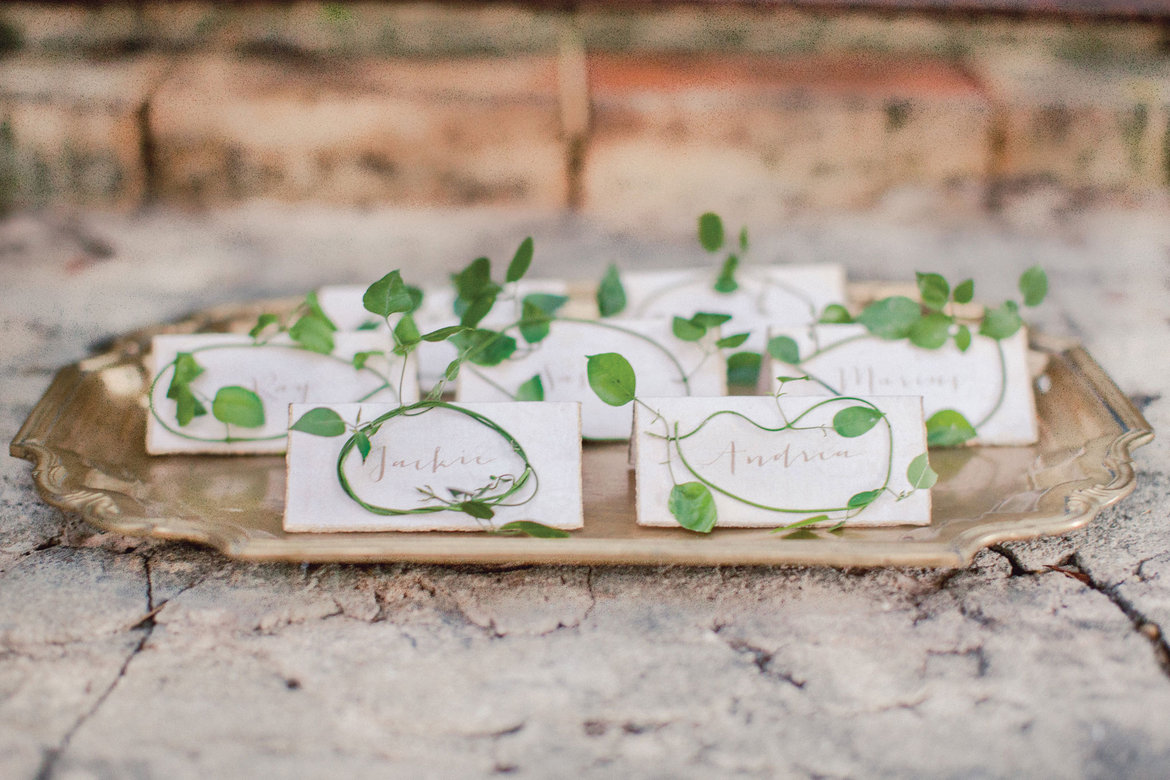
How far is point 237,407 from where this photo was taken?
2.37 ft

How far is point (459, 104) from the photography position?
1.23 metres

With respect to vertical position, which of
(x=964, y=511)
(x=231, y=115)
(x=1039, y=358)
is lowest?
(x=964, y=511)

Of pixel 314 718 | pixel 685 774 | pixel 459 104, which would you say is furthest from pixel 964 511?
pixel 459 104

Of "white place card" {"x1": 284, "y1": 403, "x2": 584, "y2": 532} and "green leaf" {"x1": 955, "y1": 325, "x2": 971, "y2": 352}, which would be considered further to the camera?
"green leaf" {"x1": 955, "y1": 325, "x2": 971, "y2": 352}

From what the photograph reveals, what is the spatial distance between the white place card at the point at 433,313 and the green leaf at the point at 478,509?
22 cm

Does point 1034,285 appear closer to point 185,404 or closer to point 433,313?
point 433,313

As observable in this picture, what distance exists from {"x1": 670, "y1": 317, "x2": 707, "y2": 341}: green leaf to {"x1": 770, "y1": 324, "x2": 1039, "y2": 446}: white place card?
7cm

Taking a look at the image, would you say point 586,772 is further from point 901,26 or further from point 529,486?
point 901,26

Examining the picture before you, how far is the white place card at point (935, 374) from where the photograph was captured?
74 cm

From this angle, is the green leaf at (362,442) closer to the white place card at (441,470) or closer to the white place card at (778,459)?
the white place card at (441,470)

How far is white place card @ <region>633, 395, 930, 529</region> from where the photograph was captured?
2.03ft

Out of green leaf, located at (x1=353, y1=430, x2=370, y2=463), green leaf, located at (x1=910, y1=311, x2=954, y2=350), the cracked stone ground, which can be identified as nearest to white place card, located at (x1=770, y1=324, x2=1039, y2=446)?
green leaf, located at (x1=910, y1=311, x2=954, y2=350)

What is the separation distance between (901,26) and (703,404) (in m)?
0.98

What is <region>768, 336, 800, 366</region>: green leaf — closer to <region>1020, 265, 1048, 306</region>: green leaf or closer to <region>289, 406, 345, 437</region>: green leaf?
<region>1020, 265, 1048, 306</region>: green leaf
